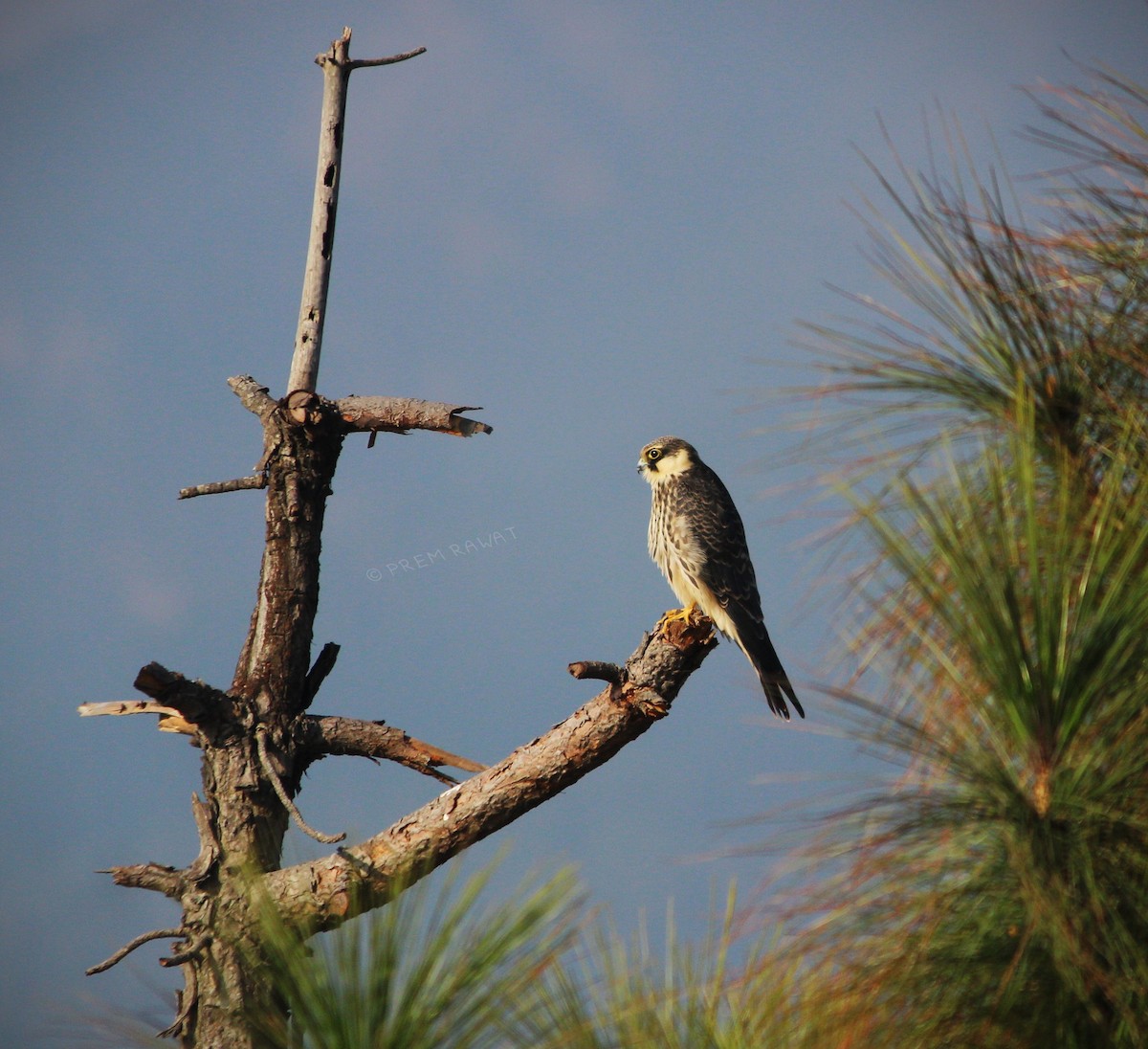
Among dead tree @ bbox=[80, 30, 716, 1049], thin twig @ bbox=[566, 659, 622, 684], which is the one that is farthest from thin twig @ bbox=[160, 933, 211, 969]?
thin twig @ bbox=[566, 659, 622, 684]

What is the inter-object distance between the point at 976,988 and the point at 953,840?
0.35m

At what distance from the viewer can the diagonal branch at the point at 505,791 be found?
12.3 ft

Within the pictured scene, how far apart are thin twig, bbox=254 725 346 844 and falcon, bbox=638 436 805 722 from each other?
1.70m

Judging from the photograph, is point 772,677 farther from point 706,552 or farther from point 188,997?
point 188,997

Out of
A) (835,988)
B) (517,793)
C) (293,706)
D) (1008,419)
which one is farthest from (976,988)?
(293,706)

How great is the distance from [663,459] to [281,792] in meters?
2.82

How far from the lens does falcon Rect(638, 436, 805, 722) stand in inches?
196

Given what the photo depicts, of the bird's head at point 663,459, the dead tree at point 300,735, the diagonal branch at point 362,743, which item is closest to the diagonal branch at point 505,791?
the dead tree at point 300,735

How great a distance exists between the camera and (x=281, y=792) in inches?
164

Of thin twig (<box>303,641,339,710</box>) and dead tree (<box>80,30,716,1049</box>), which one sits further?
thin twig (<box>303,641,339,710</box>)

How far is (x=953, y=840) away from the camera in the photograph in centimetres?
205

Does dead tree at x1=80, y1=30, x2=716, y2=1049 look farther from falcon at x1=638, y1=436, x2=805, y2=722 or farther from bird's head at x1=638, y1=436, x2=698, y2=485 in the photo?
bird's head at x1=638, y1=436, x2=698, y2=485

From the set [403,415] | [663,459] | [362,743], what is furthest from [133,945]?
[663,459]

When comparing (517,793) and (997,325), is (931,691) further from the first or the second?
(517,793)
